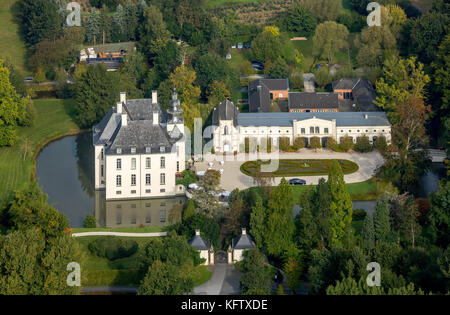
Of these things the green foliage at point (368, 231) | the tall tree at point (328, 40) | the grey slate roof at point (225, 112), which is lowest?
the green foliage at point (368, 231)

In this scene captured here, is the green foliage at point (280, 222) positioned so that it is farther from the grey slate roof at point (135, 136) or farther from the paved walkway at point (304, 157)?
the grey slate roof at point (135, 136)

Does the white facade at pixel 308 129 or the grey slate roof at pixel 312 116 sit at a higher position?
the grey slate roof at pixel 312 116

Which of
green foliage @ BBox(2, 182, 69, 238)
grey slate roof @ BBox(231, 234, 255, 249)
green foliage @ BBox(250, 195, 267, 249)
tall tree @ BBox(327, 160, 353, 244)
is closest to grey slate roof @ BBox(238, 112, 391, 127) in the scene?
tall tree @ BBox(327, 160, 353, 244)

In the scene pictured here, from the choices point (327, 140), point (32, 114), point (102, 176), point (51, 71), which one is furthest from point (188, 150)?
point (51, 71)

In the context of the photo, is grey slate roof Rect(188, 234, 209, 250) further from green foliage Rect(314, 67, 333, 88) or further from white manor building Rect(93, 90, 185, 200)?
green foliage Rect(314, 67, 333, 88)

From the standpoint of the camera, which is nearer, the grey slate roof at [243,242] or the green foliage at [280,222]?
the green foliage at [280,222]

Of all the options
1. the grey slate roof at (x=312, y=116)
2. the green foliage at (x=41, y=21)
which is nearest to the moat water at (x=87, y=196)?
the grey slate roof at (x=312, y=116)
